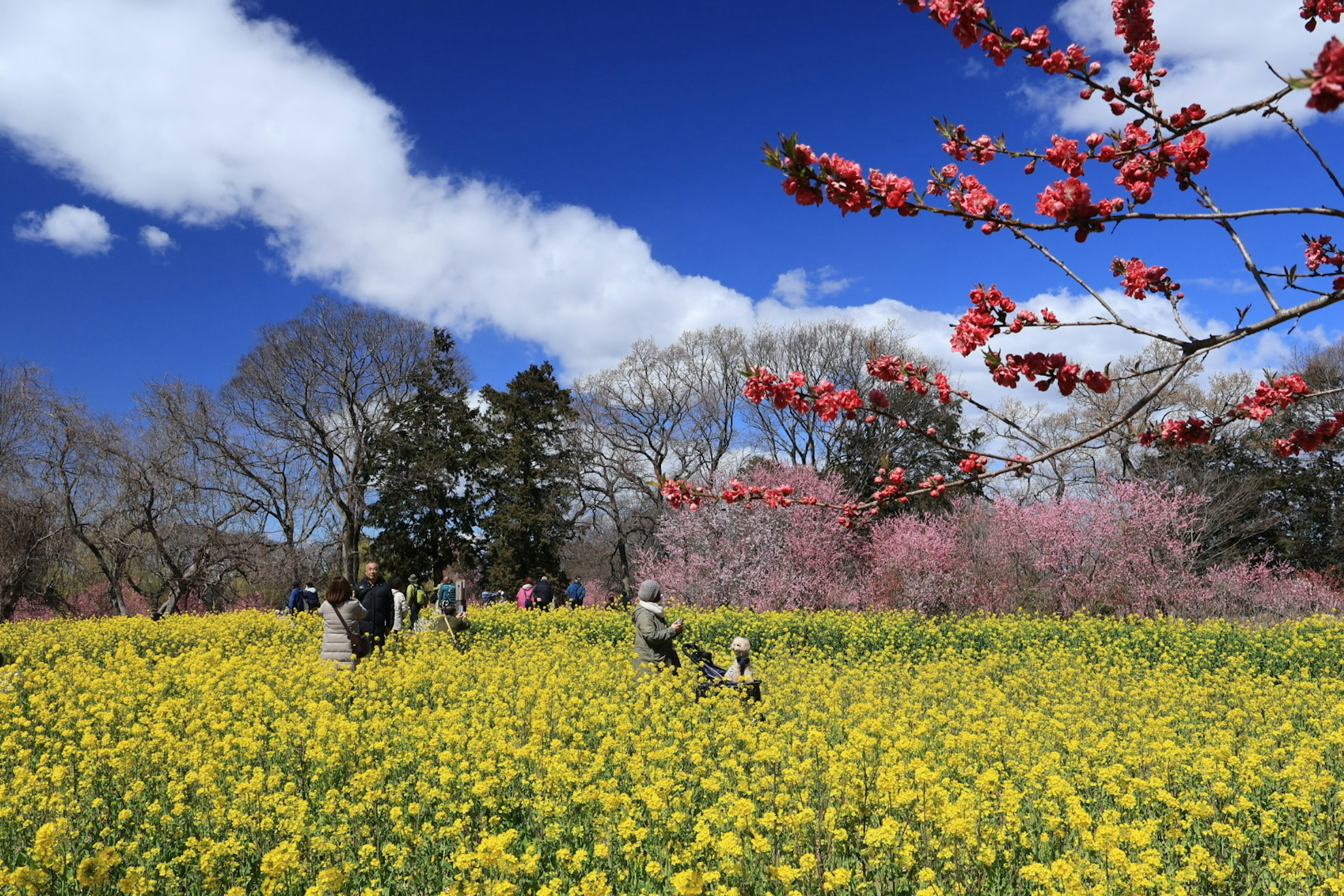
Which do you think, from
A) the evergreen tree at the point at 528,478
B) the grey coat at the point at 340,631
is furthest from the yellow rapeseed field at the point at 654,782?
the evergreen tree at the point at 528,478

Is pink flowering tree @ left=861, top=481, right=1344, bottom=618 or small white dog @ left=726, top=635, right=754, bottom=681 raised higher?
pink flowering tree @ left=861, top=481, right=1344, bottom=618

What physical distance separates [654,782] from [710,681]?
3.49m

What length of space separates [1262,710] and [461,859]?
777 centimetres

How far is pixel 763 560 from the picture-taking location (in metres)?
22.8

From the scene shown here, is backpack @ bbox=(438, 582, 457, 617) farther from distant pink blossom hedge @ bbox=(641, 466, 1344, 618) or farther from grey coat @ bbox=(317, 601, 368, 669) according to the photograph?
distant pink blossom hedge @ bbox=(641, 466, 1344, 618)

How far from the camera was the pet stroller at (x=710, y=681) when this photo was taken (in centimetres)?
781

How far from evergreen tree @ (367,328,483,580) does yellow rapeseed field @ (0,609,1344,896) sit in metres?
21.8

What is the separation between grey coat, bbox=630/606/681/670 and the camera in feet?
27.6

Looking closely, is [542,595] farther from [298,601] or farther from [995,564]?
[995,564]

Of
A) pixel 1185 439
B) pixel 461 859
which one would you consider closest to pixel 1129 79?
pixel 1185 439

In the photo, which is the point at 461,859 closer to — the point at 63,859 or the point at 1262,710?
the point at 63,859

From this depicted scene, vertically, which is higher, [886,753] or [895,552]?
[895,552]

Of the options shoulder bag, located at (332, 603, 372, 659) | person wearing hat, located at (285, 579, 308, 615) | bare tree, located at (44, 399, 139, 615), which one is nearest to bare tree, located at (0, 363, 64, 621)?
bare tree, located at (44, 399, 139, 615)

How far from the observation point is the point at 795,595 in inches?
864
